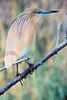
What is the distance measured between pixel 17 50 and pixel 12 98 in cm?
27

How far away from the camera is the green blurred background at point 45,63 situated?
150 cm

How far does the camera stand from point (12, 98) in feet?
5.16

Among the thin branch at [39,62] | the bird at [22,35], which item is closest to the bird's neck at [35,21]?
the bird at [22,35]

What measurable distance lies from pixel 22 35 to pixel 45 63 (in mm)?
189

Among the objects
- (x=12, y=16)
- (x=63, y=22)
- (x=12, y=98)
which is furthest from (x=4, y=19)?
(x=12, y=98)

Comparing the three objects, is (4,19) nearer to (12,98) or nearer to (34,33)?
(34,33)

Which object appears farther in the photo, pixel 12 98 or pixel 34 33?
pixel 12 98

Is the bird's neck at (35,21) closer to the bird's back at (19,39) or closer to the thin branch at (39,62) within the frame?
the bird's back at (19,39)

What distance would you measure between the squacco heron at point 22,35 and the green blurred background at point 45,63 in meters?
0.04

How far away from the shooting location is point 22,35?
144cm

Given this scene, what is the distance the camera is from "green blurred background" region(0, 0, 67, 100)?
4.93 feet

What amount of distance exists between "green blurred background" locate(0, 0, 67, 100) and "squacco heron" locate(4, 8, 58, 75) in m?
0.04

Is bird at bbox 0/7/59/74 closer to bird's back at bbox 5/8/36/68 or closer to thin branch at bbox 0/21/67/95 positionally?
bird's back at bbox 5/8/36/68

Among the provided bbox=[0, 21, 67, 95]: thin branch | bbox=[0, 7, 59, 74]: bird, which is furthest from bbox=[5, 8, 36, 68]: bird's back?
bbox=[0, 21, 67, 95]: thin branch
